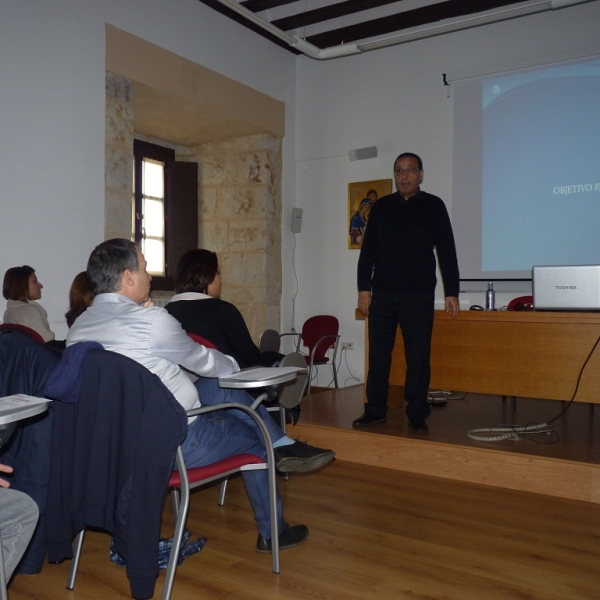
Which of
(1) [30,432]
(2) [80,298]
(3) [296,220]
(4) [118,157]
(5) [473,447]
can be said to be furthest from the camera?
(3) [296,220]

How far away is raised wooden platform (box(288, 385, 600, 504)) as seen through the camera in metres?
2.94

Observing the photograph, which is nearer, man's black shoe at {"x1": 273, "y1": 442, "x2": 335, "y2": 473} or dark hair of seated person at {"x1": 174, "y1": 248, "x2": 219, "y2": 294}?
man's black shoe at {"x1": 273, "y1": 442, "x2": 335, "y2": 473}

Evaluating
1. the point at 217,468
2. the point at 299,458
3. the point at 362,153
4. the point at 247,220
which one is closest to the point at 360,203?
the point at 362,153

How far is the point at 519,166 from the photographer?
505 cm

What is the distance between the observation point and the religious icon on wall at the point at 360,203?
582 centimetres

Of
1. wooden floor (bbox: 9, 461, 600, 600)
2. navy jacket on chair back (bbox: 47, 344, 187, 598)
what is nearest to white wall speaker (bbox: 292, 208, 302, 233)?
wooden floor (bbox: 9, 461, 600, 600)

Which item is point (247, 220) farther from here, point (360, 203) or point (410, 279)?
point (410, 279)

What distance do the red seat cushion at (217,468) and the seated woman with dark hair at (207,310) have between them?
2.76 ft

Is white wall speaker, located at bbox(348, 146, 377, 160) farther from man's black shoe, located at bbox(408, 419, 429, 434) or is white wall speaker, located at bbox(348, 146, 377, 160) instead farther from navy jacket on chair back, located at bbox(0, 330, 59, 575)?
navy jacket on chair back, located at bbox(0, 330, 59, 575)

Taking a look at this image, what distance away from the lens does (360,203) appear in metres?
5.92

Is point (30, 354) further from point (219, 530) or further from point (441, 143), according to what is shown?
point (441, 143)

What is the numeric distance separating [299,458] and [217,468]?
278mm

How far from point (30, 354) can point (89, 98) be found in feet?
10.0

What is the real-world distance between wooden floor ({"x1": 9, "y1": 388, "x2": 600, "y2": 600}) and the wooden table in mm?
337
